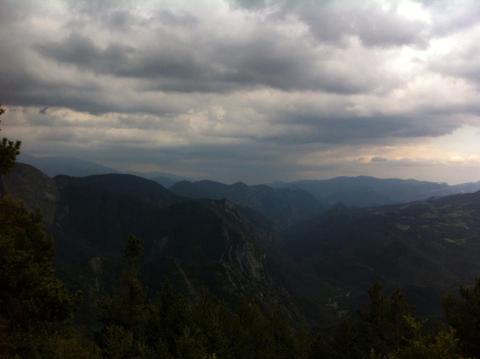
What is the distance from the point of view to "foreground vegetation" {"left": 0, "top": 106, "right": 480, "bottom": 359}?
36.2 m

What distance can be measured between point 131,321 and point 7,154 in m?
28.5

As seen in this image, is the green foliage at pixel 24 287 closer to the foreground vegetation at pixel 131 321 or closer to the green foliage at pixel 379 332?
the foreground vegetation at pixel 131 321

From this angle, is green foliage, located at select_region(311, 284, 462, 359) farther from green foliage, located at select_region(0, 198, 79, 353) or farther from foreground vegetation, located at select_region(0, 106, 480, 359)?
green foliage, located at select_region(0, 198, 79, 353)

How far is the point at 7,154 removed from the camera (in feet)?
138

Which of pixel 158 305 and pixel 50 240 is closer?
pixel 50 240

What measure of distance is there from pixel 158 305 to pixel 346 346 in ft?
129

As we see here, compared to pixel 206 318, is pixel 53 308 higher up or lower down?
higher up

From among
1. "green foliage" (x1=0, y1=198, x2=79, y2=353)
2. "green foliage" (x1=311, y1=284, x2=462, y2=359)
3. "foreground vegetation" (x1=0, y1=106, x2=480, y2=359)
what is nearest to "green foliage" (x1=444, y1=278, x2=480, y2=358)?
"foreground vegetation" (x1=0, y1=106, x2=480, y2=359)

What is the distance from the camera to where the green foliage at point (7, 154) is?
4188 centimetres

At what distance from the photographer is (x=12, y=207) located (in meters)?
46.9

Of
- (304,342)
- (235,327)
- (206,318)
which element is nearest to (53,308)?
(206,318)

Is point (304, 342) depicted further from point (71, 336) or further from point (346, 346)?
point (71, 336)

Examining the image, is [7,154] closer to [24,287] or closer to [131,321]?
[24,287]

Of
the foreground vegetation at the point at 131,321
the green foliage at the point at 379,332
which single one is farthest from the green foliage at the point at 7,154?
the green foliage at the point at 379,332
